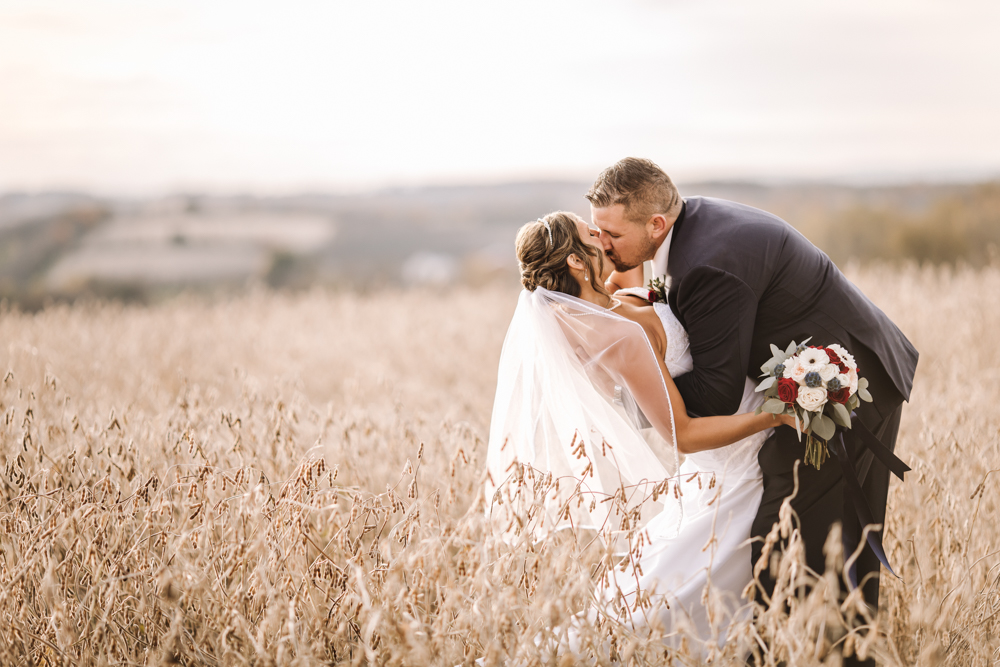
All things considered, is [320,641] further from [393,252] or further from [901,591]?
[393,252]

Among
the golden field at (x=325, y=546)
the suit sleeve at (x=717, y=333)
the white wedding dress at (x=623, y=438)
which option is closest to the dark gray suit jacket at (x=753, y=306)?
the suit sleeve at (x=717, y=333)

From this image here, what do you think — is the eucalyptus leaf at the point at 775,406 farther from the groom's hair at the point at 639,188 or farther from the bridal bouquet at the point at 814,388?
the groom's hair at the point at 639,188

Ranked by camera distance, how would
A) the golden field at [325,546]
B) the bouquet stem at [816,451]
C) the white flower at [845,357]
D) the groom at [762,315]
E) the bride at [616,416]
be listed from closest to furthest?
the golden field at [325,546]
the white flower at [845,357]
the bouquet stem at [816,451]
the groom at [762,315]
the bride at [616,416]

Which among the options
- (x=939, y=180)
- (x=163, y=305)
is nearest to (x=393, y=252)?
(x=939, y=180)

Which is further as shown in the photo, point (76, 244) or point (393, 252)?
point (393, 252)

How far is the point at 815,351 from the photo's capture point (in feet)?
8.86

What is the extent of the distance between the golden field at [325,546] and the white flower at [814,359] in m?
0.87

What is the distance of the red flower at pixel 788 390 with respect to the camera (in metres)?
2.65

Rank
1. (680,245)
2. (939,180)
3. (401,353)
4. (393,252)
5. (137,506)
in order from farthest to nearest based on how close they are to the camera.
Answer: (393,252) < (939,180) < (401,353) < (680,245) < (137,506)

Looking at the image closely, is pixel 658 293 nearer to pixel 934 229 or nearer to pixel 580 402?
pixel 580 402

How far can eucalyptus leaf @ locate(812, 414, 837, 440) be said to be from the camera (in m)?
2.69

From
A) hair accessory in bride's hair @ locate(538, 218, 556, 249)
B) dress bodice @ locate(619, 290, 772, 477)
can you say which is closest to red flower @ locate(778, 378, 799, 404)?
dress bodice @ locate(619, 290, 772, 477)

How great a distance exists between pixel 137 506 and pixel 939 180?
41.6 meters

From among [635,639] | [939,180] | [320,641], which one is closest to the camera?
[635,639]
